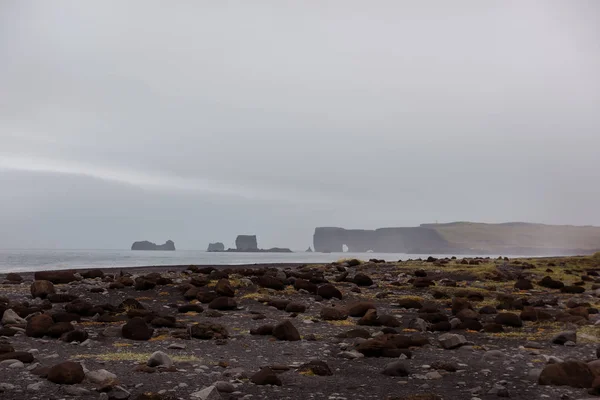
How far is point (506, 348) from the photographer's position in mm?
11664

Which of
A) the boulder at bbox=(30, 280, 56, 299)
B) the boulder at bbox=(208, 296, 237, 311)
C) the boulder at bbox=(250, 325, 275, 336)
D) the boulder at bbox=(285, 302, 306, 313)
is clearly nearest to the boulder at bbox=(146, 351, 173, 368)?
the boulder at bbox=(250, 325, 275, 336)

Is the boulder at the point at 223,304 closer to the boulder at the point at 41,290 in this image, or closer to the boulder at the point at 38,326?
the boulder at the point at 38,326

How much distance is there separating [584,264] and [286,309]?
31.2 metres

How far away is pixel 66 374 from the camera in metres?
7.98

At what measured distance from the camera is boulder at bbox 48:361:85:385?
7.96 meters

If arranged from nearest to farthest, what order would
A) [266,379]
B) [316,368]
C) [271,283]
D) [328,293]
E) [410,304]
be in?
[266,379], [316,368], [410,304], [328,293], [271,283]

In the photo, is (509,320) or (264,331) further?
(509,320)

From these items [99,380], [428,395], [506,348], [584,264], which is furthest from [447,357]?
[584,264]

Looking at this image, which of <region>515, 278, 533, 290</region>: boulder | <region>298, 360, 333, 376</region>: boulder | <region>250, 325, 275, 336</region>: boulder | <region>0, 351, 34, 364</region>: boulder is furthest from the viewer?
<region>515, 278, 533, 290</region>: boulder

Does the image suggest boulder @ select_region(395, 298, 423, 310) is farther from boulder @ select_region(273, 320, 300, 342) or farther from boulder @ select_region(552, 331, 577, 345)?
boulder @ select_region(273, 320, 300, 342)

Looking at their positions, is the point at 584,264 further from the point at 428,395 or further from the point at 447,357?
the point at 428,395

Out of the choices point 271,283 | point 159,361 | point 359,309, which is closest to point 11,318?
point 159,361

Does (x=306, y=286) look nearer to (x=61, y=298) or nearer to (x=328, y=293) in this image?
(x=328, y=293)

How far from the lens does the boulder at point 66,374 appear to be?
796 centimetres
